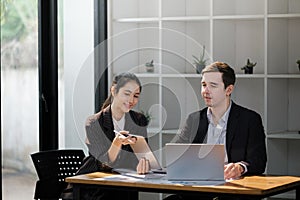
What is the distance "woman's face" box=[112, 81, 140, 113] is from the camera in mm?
4695

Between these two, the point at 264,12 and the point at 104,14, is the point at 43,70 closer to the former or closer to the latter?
the point at 104,14

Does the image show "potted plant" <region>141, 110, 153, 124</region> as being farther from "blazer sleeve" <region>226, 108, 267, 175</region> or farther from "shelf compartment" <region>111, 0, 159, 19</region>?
"shelf compartment" <region>111, 0, 159, 19</region>

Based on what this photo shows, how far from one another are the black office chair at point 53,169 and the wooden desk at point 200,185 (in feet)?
1.72

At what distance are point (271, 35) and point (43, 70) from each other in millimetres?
1807

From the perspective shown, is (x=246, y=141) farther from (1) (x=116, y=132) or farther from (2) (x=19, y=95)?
(2) (x=19, y=95)

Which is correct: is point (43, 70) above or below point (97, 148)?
above

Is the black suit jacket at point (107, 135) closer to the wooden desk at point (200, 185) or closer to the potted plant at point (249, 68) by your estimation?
the wooden desk at point (200, 185)

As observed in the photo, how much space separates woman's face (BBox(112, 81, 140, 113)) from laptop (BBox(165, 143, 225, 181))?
0.52 m

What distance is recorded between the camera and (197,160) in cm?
430

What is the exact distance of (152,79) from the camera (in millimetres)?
6289

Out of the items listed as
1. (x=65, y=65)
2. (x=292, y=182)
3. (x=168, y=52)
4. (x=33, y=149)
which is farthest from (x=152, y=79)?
(x=292, y=182)

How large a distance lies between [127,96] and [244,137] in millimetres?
772

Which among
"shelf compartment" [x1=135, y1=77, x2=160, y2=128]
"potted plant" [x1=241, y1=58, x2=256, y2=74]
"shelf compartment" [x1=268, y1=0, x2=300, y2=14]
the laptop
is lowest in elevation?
the laptop

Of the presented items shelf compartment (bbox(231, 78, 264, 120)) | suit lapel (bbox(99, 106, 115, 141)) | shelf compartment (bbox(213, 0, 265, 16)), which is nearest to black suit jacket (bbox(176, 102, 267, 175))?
suit lapel (bbox(99, 106, 115, 141))
